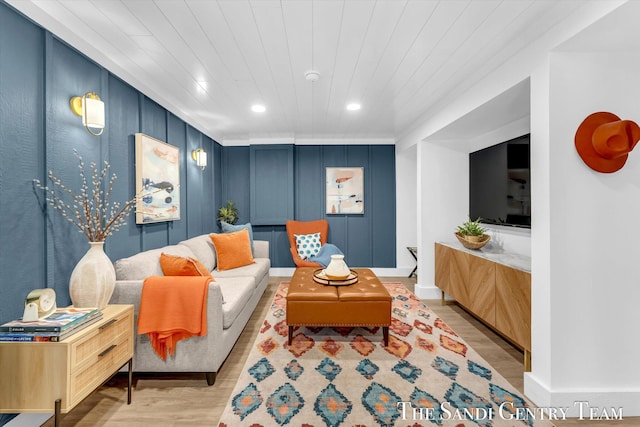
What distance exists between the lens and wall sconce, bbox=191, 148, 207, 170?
379cm

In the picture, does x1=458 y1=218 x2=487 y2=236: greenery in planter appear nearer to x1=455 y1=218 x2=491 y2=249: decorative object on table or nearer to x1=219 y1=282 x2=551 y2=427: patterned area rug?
x1=455 y1=218 x2=491 y2=249: decorative object on table

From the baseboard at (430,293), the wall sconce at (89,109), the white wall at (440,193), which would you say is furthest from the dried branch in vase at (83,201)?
the baseboard at (430,293)

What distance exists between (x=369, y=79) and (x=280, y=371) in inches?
105

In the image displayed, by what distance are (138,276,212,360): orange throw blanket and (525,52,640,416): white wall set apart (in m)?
2.30

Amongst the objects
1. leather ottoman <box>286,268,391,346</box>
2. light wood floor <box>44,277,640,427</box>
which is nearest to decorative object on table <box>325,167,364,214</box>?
leather ottoman <box>286,268,391,346</box>

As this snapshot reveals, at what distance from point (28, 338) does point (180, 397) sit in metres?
0.96

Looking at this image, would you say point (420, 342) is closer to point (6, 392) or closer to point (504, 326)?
point (504, 326)

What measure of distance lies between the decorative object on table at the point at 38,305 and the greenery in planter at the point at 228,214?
322 centimetres

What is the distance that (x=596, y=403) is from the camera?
66.2 inches

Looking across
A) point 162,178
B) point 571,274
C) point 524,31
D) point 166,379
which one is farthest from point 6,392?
point 524,31

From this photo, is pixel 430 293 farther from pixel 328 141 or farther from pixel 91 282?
pixel 91 282

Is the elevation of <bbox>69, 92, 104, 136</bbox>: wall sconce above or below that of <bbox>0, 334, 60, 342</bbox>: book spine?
above

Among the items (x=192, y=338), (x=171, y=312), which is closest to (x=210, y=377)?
(x=192, y=338)

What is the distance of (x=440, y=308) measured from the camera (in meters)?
3.42
